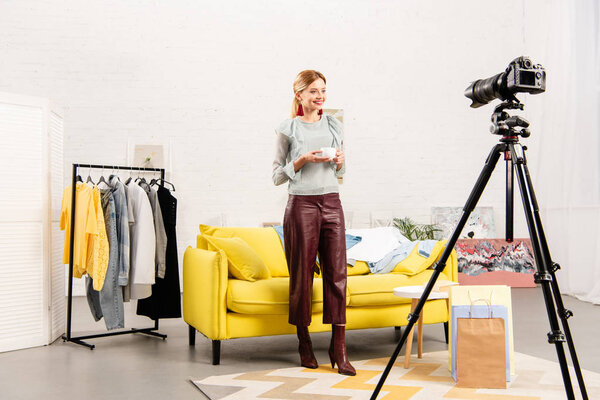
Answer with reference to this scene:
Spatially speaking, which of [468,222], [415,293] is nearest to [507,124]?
[415,293]

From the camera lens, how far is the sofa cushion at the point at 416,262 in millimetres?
3885

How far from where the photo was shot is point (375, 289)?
3607 mm

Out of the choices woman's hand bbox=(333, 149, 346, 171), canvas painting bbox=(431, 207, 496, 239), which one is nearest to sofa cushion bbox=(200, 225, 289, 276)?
woman's hand bbox=(333, 149, 346, 171)

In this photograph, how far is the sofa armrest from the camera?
3.27 meters

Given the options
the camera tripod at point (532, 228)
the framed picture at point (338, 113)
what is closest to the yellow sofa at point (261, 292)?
the camera tripod at point (532, 228)

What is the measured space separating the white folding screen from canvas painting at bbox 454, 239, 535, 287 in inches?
169

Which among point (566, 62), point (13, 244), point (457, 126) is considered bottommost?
point (13, 244)

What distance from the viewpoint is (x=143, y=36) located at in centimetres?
624

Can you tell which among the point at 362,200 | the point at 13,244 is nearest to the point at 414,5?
the point at 362,200

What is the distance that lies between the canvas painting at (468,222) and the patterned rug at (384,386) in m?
3.62

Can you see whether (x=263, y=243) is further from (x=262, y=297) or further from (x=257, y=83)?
(x=257, y=83)

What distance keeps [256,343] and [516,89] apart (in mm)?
2585

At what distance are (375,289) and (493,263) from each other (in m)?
3.41

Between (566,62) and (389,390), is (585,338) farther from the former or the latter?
(566,62)
